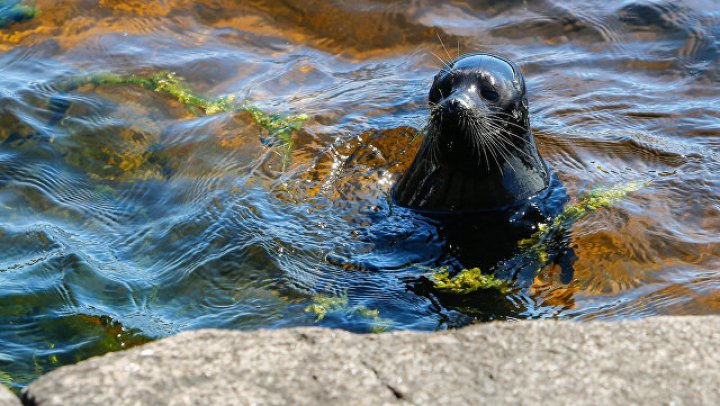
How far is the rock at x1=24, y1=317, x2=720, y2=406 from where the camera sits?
2.77m

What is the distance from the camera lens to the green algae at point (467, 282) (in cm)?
504

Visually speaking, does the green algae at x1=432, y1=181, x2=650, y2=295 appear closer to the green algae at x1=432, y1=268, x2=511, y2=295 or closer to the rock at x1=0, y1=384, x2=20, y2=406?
the green algae at x1=432, y1=268, x2=511, y2=295

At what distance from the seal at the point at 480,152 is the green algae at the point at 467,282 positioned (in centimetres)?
58

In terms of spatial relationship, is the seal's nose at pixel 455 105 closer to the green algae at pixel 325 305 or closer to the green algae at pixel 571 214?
the green algae at pixel 571 214

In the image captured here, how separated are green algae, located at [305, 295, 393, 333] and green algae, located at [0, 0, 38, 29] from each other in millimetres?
5439

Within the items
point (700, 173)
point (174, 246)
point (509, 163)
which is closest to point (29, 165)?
point (174, 246)

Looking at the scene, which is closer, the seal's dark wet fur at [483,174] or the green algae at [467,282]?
the green algae at [467,282]

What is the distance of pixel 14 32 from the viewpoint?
8680 mm

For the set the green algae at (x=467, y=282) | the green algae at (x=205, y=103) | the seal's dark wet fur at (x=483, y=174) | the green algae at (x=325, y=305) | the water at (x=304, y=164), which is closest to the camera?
the green algae at (x=325, y=305)

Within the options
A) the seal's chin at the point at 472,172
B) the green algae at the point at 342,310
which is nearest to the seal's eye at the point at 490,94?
the seal's chin at the point at 472,172

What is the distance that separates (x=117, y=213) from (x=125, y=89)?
6.27ft

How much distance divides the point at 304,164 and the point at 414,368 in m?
3.80

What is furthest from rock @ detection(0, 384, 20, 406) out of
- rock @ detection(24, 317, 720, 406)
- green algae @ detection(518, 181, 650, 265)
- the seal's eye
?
the seal's eye

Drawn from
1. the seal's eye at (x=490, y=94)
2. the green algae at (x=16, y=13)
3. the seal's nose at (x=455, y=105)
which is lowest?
the green algae at (x=16, y=13)
